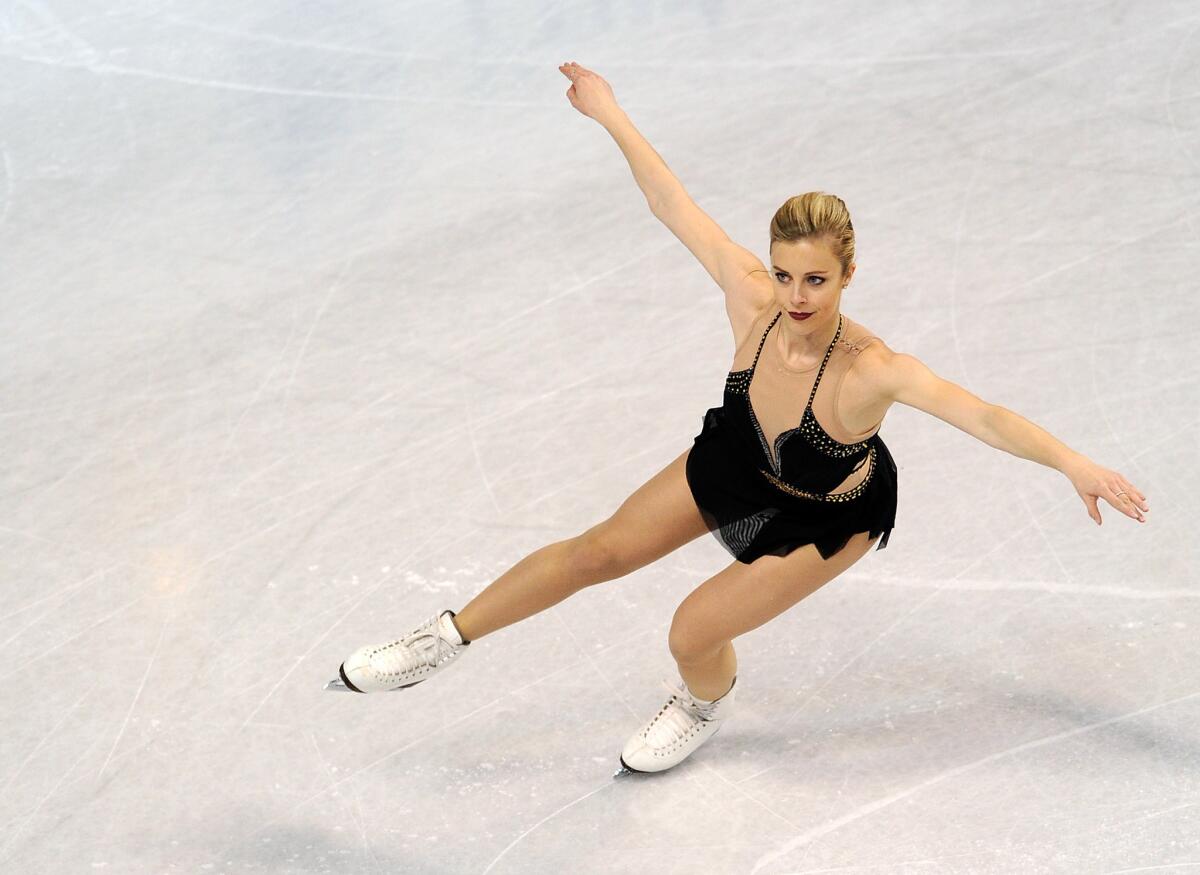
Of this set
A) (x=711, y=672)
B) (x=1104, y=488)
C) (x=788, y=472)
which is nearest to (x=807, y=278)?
(x=788, y=472)

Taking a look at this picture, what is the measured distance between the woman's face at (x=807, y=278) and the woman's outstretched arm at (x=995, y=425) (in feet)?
0.39

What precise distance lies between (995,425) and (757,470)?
506 mm

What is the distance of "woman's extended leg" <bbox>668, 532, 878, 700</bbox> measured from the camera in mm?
2684

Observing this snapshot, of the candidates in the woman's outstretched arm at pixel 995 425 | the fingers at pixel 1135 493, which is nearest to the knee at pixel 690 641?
the woman's outstretched arm at pixel 995 425

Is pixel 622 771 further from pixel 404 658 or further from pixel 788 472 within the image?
pixel 788 472

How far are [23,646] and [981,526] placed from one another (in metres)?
2.29

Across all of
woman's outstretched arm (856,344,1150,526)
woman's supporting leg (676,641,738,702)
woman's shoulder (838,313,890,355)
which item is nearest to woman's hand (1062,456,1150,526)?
woman's outstretched arm (856,344,1150,526)

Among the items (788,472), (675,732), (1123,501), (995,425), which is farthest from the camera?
(675,732)

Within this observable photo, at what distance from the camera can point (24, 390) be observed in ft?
14.3

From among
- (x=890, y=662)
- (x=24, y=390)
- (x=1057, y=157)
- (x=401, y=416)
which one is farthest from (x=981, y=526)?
(x=24, y=390)

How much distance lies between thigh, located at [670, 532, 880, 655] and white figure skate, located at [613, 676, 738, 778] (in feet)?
1.03

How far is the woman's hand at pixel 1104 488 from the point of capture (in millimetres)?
2131

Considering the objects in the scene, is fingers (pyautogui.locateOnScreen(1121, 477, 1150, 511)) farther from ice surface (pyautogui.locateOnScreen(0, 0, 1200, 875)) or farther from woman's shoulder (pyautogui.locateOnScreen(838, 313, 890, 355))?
ice surface (pyautogui.locateOnScreen(0, 0, 1200, 875))

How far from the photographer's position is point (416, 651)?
298 cm
